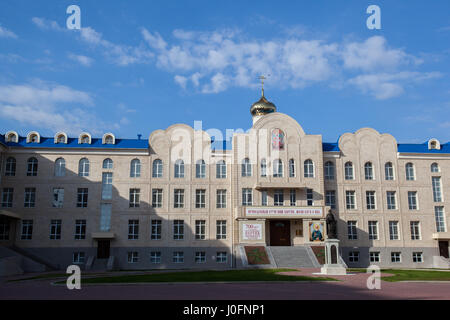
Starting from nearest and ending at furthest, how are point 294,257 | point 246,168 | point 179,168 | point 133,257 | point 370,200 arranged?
point 294,257
point 133,257
point 246,168
point 179,168
point 370,200

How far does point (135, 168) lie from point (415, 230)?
31.2m

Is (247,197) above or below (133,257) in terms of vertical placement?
above

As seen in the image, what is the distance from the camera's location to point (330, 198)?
154 ft

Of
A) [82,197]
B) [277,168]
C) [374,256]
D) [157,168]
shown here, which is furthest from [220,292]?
[374,256]

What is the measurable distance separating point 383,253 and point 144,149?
27830 millimetres

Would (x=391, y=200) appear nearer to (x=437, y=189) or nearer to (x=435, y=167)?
(x=437, y=189)

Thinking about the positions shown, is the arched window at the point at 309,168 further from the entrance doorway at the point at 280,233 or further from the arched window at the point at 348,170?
the entrance doorway at the point at 280,233

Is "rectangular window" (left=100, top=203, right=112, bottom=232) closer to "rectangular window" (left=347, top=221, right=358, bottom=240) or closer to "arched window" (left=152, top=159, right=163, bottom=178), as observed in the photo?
"arched window" (left=152, top=159, right=163, bottom=178)

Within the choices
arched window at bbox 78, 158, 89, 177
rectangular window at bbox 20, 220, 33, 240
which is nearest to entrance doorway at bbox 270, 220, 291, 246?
arched window at bbox 78, 158, 89, 177

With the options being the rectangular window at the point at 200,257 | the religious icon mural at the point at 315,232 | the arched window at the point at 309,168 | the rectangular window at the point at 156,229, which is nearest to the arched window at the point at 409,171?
the arched window at the point at 309,168

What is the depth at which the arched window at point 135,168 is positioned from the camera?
45.7 meters
